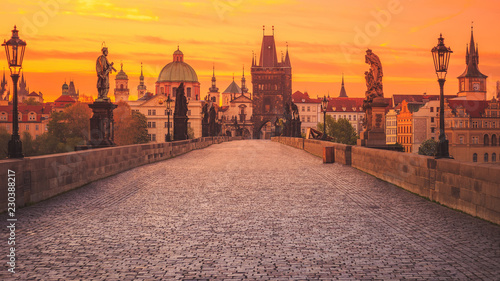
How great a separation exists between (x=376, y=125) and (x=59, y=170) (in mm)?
18056

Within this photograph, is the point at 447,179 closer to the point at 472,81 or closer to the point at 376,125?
the point at 376,125

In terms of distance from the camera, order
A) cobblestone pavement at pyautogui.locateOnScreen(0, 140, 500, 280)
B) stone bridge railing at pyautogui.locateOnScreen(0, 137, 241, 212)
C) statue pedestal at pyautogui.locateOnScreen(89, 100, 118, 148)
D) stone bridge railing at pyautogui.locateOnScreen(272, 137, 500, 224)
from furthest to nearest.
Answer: statue pedestal at pyautogui.locateOnScreen(89, 100, 118, 148) < stone bridge railing at pyautogui.locateOnScreen(0, 137, 241, 212) < stone bridge railing at pyautogui.locateOnScreen(272, 137, 500, 224) < cobblestone pavement at pyautogui.locateOnScreen(0, 140, 500, 280)

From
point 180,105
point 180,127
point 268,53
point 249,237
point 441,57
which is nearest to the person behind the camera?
point 249,237

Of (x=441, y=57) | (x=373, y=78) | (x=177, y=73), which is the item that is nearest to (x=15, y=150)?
(x=441, y=57)

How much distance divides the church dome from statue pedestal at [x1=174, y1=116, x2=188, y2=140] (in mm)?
129109

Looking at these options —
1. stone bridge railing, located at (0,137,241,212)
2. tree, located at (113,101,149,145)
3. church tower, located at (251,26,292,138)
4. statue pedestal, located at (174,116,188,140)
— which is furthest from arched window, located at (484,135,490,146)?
stone bridge railing, located at (0,137,241,212)

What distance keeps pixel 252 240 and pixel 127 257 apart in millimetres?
1783

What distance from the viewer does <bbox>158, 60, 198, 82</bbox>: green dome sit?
16862 cm

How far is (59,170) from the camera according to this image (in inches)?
508

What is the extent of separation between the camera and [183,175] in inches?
717

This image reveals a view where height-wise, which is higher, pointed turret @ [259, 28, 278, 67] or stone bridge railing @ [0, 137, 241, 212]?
pointed turret @ [259, 28, 278, 67]

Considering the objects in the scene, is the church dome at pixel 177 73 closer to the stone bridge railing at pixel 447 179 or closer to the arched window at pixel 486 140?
the arched window at pixel 486 140

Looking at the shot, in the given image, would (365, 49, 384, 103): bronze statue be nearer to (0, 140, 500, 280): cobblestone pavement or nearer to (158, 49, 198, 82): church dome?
(0, 140, 500, 280): cobblestone pavement

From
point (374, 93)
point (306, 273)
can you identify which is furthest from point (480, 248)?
point (374, 93)
